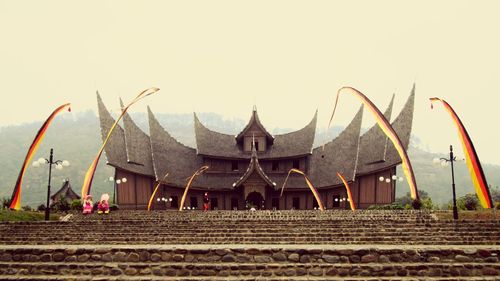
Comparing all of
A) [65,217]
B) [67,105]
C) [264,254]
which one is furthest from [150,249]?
[67,105]

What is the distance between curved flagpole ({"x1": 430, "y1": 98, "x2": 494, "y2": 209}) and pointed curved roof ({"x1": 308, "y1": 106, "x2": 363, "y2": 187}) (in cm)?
1439

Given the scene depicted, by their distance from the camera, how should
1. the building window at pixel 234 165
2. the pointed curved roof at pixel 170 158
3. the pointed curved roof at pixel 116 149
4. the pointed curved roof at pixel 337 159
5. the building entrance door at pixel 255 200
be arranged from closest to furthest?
the pointed curved roof at pixel 116 149 < the pointed curved roof at pixel 170 158 < the pointed curved roof at pixel 337 159 < the building entrance door at pixel 255 200 < the building window at pixel 234 165

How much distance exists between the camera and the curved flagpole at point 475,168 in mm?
16203

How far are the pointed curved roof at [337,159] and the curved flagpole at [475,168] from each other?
14387mm

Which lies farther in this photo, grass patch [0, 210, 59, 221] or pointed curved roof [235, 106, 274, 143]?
pointed curved roof [235, 106, 274, 143]

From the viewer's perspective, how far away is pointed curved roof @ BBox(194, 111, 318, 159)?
1391 inches

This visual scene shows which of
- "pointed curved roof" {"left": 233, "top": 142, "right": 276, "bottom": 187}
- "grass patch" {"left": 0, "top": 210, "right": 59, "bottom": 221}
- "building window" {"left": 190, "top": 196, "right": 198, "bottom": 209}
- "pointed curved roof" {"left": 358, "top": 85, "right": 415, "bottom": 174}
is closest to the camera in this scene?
"grass patch" {"left": 0, "top": 210, "right": 59, "bottom": 221}

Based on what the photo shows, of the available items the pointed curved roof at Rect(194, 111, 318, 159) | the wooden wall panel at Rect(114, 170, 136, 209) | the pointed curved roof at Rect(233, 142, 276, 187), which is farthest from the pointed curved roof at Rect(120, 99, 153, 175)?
the pointed curved roof at Rect(233, 142, 276, 187)

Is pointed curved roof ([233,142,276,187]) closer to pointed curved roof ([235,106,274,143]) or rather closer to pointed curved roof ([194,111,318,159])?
pointed curved roof ([194,111,318,159])

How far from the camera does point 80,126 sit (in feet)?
480

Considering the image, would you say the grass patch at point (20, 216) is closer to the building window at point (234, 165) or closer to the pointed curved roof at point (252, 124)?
the building window at point (234, 165)

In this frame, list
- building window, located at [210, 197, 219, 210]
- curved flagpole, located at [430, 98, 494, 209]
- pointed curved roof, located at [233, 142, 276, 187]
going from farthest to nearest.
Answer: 1. building window, located at [210, 197, 219, 210]
2. pointed curved roof, located at [233, 142, 276, 187]
3. curved flagpole, located at [430, 98, 494, 209]

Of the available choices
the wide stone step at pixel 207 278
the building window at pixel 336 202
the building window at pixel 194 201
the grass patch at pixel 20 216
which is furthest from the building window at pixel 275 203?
the wide stone step at pixel 207 278

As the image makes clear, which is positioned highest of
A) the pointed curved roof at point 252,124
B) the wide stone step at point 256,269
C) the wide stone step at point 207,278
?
the pointed curved roof at point 252,124
